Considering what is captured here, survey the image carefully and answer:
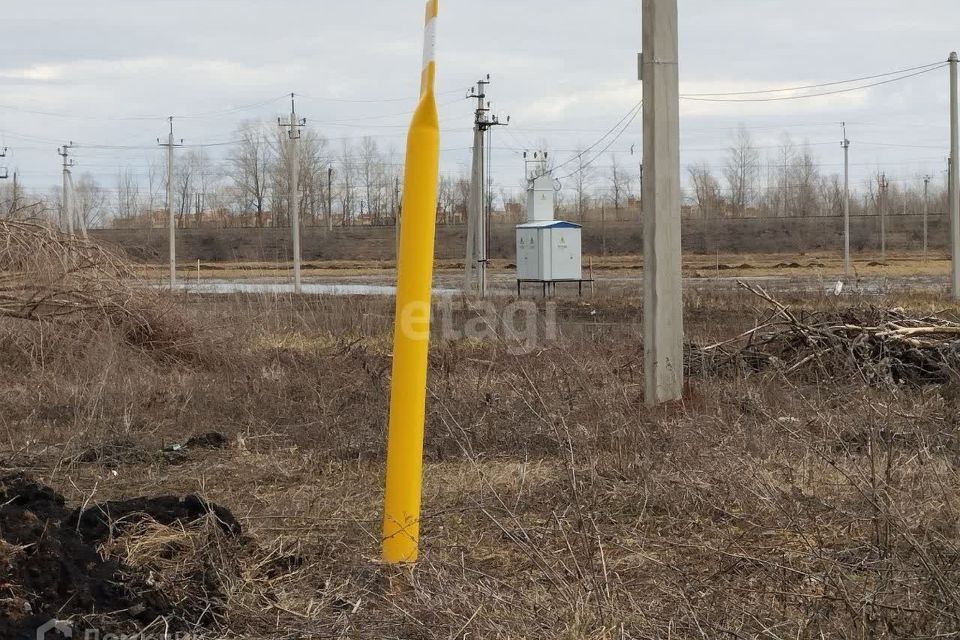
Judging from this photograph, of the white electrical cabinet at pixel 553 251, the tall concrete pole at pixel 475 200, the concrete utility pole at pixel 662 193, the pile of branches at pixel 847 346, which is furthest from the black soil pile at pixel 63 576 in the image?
the tall concrete pole at pixel 475 200

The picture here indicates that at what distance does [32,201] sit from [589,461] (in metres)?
8.43

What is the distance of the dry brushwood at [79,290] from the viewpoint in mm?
10586

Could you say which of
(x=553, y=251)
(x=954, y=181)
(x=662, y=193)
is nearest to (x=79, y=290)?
(x=662, y=193)

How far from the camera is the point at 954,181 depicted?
26469mm

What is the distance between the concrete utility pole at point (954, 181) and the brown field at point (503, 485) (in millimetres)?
16230

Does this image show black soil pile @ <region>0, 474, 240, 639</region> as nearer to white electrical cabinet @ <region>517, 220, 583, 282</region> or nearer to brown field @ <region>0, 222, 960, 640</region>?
brown field @ <region>0, 222, 960, 640</region>

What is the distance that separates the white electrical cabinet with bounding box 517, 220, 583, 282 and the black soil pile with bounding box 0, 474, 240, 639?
27126 millimetres

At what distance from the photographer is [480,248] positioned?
105ft

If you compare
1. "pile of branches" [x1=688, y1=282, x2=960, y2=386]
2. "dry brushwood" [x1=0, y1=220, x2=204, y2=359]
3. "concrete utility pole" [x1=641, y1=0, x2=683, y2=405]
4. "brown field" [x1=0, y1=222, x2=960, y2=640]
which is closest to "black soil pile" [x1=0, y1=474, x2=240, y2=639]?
"brown field" [x1=0, y1=222, x2=960, y2=640]

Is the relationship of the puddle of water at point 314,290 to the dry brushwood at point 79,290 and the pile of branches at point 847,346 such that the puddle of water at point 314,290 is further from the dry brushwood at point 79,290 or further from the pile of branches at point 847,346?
the pile of branches at point 847,346

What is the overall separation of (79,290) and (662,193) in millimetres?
6190

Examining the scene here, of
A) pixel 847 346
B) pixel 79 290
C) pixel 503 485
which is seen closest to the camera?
pixel 503 485

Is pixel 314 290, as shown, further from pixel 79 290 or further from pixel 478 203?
pixel 79 290

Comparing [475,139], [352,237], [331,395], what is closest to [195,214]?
[352,237]
